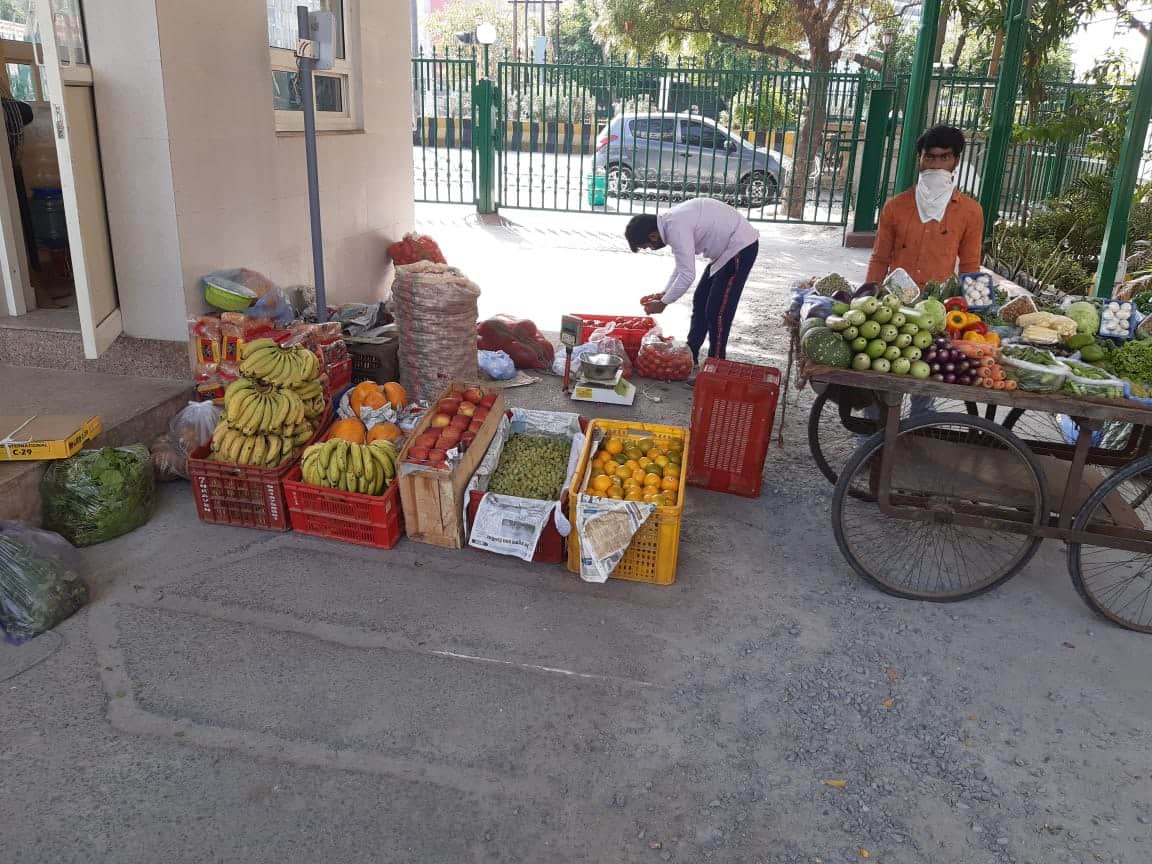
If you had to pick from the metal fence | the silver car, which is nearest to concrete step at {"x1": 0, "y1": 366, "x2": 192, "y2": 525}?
the metal fence

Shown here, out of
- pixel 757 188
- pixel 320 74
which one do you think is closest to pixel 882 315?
pixel 320 74

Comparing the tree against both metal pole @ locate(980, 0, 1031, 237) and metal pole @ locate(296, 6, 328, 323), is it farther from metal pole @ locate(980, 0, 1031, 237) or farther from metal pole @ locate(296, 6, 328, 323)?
metal pole @ locate(296, 6, 328, 323)

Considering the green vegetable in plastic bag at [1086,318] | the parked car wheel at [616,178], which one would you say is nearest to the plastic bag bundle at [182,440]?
the green vegetable in plastic bag at [1086,318]

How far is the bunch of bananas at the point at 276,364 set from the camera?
14.4 feet

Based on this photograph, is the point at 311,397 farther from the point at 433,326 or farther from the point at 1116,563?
the point at 1116,563

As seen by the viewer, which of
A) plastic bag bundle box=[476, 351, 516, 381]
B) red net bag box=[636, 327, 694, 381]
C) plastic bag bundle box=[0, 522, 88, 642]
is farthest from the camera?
red net bag box=[636, 327, 694, 381]

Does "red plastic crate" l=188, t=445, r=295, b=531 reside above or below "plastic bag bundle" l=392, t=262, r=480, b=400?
below

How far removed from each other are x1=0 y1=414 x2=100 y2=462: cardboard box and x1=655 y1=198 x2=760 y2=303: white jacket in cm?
386

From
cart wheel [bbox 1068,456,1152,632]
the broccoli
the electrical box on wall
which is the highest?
the electrical box on wall

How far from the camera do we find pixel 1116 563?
409 cm

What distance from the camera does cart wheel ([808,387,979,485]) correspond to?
15.3 feet

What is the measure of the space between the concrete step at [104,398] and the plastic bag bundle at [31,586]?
0.59 metres

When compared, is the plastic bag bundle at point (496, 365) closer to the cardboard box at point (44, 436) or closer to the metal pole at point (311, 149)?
the metal pole at point (311, 149)

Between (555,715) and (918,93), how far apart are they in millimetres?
9369
